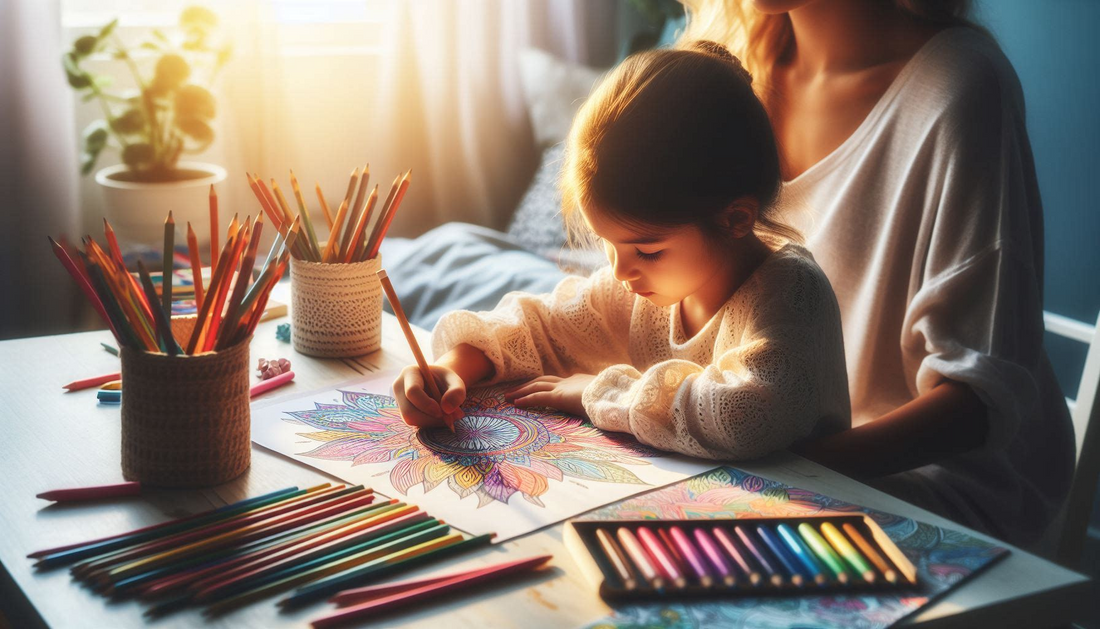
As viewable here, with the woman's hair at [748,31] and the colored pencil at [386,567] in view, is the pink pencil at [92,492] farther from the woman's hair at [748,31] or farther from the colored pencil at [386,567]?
the woman's hair at [748,31]

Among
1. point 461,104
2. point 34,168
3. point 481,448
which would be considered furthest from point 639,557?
point 461,104

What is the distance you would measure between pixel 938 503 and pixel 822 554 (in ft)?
1.38

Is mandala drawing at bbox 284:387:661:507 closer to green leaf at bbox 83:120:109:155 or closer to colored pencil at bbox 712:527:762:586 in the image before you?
→ colored pencil at bbox 712:527:762:586

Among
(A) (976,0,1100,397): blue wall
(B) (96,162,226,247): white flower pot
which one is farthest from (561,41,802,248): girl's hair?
(B) (96,162,226,247): white flower pot

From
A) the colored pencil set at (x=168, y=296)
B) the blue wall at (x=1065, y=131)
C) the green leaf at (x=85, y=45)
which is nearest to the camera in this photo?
the colored pencil set at (x=168, y=296)

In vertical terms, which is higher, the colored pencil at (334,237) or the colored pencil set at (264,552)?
the colored pencil at (334,237)

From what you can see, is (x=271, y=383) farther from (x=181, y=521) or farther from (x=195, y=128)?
(x=195, y=128)

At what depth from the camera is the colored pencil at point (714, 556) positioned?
623mm

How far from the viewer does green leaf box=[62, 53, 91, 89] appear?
6.17ft

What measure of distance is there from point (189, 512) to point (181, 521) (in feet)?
0.09

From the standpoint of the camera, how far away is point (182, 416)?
0.75m

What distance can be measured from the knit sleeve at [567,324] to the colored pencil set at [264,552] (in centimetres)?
34

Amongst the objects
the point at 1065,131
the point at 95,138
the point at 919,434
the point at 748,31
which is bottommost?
the point at 919,434

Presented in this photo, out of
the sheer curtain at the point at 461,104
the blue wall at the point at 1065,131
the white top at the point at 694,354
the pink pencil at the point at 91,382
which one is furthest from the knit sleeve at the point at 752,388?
the sheer curtain at the point at 461,104
